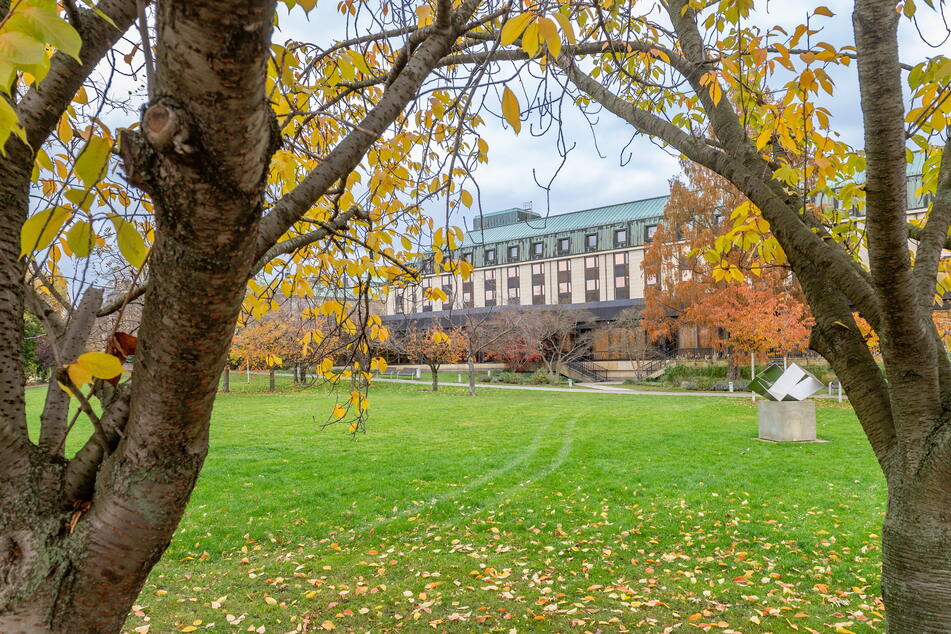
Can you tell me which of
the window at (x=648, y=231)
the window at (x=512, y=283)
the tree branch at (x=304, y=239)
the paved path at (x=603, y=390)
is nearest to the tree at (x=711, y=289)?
the paved path at (x=603, y=390)

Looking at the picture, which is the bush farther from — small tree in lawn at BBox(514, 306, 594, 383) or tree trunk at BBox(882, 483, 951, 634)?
tree trunk at BBox(882, 483, 951, 634)

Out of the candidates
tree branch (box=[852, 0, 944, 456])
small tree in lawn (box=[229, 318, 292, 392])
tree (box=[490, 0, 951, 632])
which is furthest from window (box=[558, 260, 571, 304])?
tree branch (box=[852, 0, 944, 456])

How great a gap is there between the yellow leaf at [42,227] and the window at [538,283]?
1867 inches

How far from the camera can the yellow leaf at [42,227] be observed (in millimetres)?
1108

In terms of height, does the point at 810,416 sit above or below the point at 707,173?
below

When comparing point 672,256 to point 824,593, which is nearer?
point 824,593

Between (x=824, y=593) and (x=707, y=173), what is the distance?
22.6 metres

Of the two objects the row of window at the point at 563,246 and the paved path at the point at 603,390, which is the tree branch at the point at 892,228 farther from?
the row of window at the point at 563,246

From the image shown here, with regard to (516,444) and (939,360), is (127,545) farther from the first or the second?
(516,444)

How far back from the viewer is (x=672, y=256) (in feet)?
88.1

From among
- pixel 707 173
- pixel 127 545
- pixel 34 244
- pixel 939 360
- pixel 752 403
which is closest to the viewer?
pixel 34 244

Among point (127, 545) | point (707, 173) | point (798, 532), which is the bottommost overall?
point (798, 532)

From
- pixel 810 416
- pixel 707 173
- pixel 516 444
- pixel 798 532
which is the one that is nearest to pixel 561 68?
pixel 798 532

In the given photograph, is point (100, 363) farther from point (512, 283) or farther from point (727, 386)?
point (512, 283)
